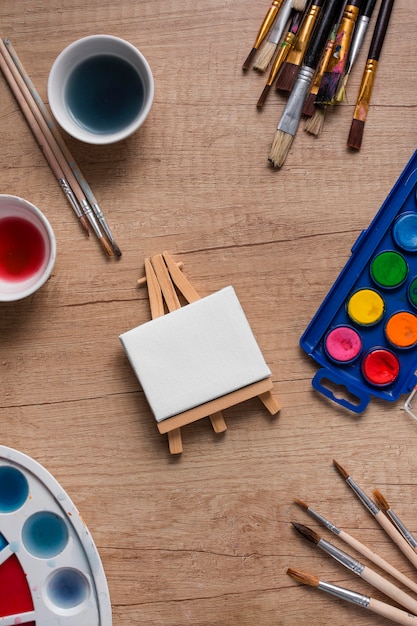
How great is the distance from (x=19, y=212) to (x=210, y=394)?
0.47 metres

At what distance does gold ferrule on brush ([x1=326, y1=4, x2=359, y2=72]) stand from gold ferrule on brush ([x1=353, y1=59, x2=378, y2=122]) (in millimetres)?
51

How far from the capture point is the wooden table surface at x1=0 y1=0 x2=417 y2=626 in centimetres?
115

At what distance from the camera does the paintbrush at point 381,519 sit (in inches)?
44.8

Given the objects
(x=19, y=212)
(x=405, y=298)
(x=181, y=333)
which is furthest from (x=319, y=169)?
(x=19, y=212)

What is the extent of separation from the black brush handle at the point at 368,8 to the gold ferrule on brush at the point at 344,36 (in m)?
0.02

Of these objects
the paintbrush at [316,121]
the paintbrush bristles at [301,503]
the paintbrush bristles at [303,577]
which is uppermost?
the paintbrush at [316,121]

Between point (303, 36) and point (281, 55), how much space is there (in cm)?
5

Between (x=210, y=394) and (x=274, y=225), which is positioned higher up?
(x=274, y=225)

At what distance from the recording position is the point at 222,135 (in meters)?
1.15

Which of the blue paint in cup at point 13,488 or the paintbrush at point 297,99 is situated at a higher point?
the paintbrush at point 297,99

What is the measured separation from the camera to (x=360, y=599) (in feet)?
3.69

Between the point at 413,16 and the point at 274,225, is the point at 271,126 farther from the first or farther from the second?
the point at 413,16

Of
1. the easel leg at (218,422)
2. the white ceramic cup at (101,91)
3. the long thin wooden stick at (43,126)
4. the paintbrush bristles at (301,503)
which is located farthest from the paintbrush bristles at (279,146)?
the paintbrush bristles at (301,503)

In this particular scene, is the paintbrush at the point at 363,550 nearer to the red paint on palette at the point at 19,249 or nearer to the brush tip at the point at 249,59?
the red paint on palette at the point at 19,249
